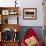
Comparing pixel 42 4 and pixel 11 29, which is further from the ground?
pixel 42 4

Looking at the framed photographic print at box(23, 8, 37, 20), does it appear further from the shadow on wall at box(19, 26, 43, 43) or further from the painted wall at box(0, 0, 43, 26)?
the shadow on wall at box(19, 26, 43, 43)

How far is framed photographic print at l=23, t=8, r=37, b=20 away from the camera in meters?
6.19

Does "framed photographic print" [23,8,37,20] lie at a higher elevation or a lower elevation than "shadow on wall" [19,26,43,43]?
higher

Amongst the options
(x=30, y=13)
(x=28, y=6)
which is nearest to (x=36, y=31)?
(x=30, y=13)

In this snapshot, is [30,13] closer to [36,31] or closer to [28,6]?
[28,6]

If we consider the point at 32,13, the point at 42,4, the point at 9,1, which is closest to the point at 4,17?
the point at 9,1

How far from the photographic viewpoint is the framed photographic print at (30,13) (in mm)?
6191

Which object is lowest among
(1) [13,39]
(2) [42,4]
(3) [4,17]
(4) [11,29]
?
(1) [13,39]

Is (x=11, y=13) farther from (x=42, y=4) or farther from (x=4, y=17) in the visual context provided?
(x=42, y=4)

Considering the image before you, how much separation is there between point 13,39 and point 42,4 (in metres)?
1.73

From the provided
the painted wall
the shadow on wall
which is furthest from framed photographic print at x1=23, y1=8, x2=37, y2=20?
the shadow on wall

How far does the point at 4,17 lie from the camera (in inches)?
244

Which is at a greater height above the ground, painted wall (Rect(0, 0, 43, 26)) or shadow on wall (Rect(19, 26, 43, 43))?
painted wall (Rect(0, 0, 43, 26))

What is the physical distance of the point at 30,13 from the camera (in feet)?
20.4
